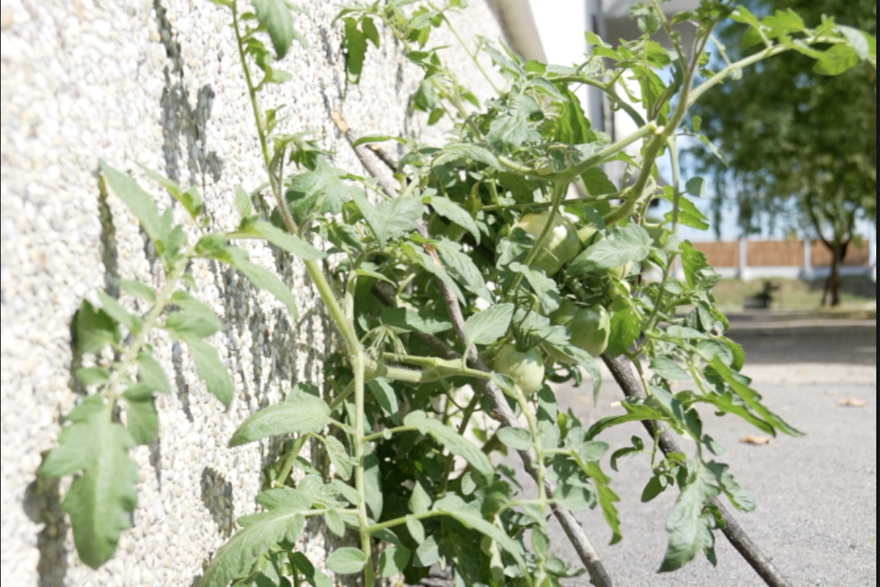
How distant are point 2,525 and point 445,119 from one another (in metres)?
2.85

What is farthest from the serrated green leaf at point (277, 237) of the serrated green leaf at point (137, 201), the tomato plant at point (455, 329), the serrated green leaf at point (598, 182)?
the serrated green leaf at point (598, 182)

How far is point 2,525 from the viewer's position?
86cm

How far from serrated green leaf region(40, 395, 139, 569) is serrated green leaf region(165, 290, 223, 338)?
5.3 inches

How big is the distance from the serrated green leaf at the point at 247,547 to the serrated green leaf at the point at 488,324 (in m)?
0.44

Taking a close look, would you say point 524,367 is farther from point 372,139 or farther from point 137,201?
point 137,201

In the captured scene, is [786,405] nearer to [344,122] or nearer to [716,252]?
[344,122]

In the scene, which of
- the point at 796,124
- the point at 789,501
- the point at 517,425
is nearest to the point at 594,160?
the point at 517,425

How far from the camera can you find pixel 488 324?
1482 millimetres

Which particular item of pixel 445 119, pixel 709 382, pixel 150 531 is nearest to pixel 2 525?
pixel 150 531

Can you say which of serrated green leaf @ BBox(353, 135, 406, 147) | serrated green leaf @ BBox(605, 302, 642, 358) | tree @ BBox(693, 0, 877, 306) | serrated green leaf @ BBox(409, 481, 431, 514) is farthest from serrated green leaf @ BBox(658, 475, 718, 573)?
tree @ BBox(693, 0, 877, 306)

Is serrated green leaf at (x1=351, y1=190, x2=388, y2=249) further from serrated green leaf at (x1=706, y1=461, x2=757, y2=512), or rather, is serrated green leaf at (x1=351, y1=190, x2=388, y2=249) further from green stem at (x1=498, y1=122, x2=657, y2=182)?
serrated green leaf at (x1=706, y1=461, x2=757, y2=512)

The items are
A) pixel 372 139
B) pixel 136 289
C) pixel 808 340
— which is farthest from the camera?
pixel 808 340

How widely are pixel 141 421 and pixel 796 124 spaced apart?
46.1 ft

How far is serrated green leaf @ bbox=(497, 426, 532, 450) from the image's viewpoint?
1.32m
